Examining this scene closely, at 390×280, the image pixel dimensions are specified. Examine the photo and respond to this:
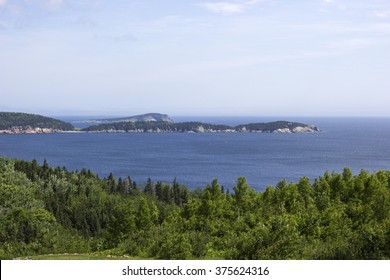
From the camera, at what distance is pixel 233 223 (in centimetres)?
3731

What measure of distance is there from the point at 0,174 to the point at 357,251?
85.7 metres

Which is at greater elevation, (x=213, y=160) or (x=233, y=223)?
(x=233, y=223)

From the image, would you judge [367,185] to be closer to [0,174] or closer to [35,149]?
[0,174]

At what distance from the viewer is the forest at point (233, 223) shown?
2100 centimetres

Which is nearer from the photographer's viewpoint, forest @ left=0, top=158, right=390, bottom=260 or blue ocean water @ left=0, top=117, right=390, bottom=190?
forest @ left=0, top=158, right=390, bottom=260

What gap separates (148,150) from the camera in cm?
18138

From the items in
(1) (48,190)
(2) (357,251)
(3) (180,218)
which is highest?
(2) (357,251)

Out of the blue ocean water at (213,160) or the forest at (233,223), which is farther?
the blue ocean water at (213,160)

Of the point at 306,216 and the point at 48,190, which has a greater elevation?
the point at 306,216

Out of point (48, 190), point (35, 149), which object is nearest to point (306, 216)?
point (48, 190)

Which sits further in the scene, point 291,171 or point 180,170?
point 180,170

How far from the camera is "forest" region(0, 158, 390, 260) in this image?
68.9ft

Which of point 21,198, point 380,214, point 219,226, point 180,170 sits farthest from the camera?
point 180,170

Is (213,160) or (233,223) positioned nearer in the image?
(233,223)
